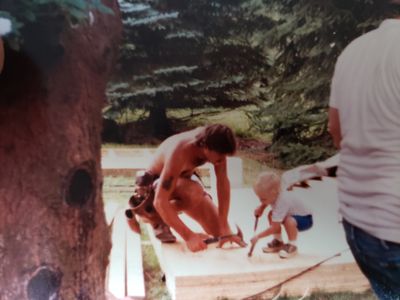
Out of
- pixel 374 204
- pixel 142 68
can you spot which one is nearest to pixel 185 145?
pixel 142 68

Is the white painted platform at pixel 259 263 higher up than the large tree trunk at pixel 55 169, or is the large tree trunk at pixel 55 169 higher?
the large tree trunk at pixel 55 169

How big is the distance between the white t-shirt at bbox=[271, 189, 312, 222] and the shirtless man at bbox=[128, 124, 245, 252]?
0.25m

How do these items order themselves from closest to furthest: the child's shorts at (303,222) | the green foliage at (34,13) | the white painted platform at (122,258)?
the green foliage at (34,13) → the white painted platform at (122,258) → the child's shorts at (303,222)

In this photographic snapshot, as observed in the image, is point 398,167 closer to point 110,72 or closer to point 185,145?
point 185,145

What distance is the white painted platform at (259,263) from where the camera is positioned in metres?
2.44

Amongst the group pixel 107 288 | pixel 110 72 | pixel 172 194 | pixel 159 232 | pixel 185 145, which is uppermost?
pixel 110 72

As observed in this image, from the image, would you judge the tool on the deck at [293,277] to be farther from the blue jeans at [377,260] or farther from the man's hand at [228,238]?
the man's hand at [228,238]

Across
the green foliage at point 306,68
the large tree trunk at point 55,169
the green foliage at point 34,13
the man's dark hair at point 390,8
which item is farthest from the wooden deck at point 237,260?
the man's dark hair at point 390,8

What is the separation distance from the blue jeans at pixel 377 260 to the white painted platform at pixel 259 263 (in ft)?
0.14

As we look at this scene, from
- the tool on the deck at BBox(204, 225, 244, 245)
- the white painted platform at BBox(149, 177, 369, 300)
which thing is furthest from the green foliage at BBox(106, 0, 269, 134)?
the tool on the deck at BBox(204, 225, 244, 245)

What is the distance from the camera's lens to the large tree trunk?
88.9 inches

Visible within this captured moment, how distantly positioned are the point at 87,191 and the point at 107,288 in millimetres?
431

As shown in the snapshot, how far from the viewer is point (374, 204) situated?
99.3 inches

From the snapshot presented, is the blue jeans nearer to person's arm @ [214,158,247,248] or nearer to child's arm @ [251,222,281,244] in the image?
child's arm @ [251,222,281,244]
